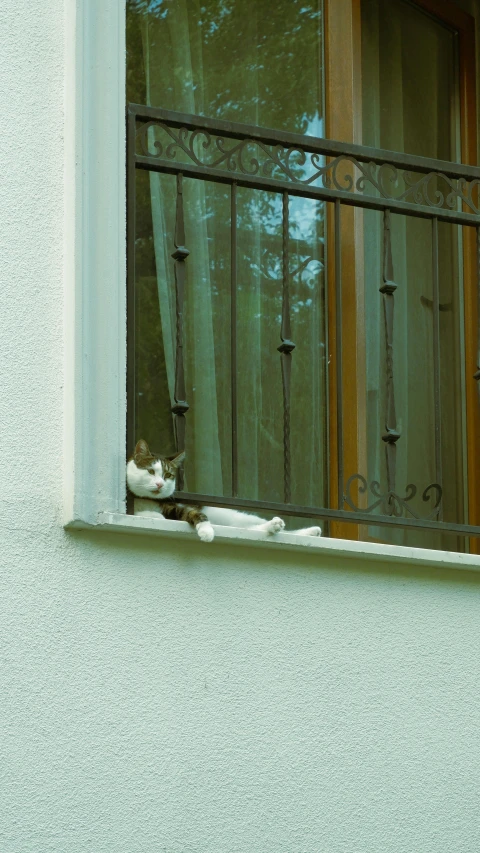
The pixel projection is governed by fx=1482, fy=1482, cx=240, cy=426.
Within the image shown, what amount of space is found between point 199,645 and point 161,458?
0.71 m

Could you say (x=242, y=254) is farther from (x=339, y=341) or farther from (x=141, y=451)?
(x=141, y=451)

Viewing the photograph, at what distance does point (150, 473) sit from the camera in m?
4.66

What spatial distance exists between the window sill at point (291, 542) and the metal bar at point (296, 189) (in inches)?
45.1

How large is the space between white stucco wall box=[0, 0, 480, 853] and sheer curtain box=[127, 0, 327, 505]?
85 cm

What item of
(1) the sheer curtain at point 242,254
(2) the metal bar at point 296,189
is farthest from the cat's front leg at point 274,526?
(2) the metal bar at point 296,189

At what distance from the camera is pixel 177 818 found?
4109mm

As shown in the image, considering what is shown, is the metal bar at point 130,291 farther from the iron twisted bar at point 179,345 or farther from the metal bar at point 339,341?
the metal bar at point 339,341

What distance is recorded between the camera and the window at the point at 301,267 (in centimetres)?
491

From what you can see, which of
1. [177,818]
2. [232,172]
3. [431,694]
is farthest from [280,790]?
[232,172]

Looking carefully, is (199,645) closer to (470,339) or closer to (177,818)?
(177,818)

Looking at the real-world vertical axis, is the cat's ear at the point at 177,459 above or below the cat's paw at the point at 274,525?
above

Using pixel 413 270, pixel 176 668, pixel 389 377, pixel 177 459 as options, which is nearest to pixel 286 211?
pixel 389 377

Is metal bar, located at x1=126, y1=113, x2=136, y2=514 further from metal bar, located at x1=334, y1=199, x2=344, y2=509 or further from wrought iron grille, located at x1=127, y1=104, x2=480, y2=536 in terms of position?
metal bar, located at x1=334, y1=199, x2=344, y2=509

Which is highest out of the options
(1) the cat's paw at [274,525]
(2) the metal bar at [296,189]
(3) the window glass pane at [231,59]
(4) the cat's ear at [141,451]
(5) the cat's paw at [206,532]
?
(3) the window glass pane at [231,59]
